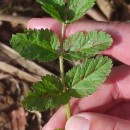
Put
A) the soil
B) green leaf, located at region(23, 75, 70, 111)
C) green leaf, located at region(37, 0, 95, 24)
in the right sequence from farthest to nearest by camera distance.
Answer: the soil → green leaf, located at region(37, 0, 95, 24) → green leaf, located at region(23, 75, 70, 111)

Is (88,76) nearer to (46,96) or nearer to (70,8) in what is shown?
(46,96)

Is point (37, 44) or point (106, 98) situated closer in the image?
point (37, 44)

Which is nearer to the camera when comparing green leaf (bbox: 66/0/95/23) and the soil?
green leaf (bbox: 66/0/95/23)

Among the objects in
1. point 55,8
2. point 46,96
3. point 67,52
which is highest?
point 55,8

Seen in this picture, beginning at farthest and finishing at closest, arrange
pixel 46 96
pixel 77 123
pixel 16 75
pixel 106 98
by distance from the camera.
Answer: pixel 16 75, pixel 106 98, pixel 77 123, pixel 46 96

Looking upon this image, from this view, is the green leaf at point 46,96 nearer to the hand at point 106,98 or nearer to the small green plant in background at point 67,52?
the small green plant in background at point 67,52

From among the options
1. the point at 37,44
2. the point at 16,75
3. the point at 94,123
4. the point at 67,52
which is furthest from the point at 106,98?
the point at 16,75

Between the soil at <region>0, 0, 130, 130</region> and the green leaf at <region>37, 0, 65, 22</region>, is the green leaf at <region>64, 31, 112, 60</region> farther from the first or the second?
the soil at <region>0, 0, 130, 130</region>

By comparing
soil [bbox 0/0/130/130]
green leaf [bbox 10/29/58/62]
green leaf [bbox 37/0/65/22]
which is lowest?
soil [bbox 0/0/130/130]

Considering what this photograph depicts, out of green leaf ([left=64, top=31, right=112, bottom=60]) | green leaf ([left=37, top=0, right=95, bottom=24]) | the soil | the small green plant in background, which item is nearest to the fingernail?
the small green plant in background
